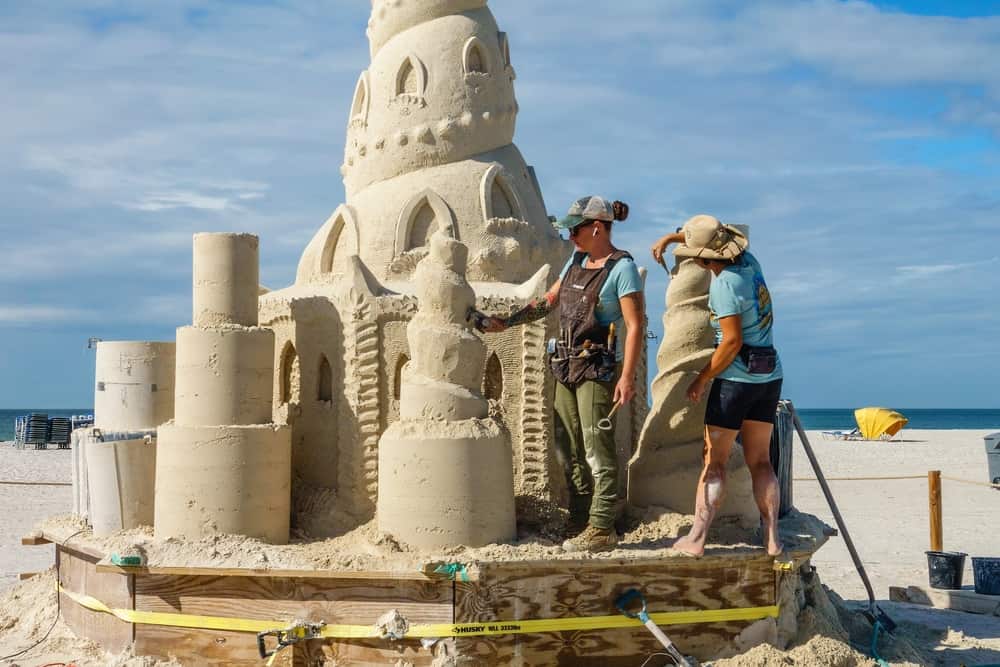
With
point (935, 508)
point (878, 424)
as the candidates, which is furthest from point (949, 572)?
point (878, 424)

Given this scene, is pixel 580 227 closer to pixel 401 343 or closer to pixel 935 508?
pixel 401 343

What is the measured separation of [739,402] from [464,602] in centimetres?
186

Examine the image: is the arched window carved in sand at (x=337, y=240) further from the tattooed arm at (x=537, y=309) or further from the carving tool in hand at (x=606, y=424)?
the carving tool in hand at (x=606, y=424)

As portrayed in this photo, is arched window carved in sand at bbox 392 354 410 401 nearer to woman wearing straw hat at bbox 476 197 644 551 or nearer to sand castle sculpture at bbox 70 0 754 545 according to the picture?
sand castle sculpture at bbox 70 0 754 545

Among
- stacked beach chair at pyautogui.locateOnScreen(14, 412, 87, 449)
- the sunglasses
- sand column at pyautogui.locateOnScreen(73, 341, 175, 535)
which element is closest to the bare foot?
the sunglasses

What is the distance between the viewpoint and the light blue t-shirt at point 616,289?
18.9 feet

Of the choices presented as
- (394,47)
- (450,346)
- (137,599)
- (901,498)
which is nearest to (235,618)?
(137,599)

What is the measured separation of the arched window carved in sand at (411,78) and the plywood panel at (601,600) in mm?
4156

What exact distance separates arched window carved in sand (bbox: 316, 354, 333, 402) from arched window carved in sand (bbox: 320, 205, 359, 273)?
99 centimetres

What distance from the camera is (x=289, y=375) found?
786 cm

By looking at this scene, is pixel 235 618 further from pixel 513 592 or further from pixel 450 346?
Answer: pixel 450 346

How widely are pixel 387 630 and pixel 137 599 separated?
5.37ft

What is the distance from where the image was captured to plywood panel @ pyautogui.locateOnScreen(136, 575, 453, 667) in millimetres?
5633

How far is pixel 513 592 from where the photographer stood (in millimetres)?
5656
